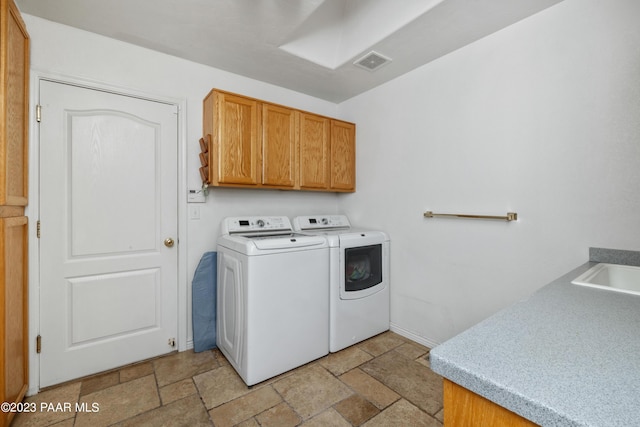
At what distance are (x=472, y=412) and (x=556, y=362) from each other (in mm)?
201

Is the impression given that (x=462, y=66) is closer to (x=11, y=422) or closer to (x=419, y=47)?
(x=419, y=47)

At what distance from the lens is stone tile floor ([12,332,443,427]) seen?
1.61m

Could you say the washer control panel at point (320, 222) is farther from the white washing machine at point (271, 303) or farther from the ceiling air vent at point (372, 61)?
the ceiling air vent at point (372, 61)

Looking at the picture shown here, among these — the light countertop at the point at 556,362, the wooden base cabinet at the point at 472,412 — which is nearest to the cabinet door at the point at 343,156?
the light countertop at the point at 556,362

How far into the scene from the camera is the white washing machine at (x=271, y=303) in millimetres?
1892

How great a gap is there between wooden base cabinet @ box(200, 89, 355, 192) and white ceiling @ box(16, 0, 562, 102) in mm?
381

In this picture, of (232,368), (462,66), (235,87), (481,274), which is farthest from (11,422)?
(462,66)

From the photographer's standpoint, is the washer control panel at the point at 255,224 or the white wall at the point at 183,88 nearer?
the white wall at the point at 183,88

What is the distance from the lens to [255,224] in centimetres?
254

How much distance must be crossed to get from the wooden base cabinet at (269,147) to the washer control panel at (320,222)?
1.02ft

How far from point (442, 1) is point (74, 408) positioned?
130 inches

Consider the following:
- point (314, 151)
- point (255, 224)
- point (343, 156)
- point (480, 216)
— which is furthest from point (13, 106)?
point (480, 216)

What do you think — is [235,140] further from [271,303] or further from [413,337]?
[413,337]

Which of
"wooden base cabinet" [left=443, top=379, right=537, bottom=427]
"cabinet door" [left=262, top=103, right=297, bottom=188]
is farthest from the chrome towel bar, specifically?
"wooden base cabinet" [left=443, top=379, right=537, bottom=427]
